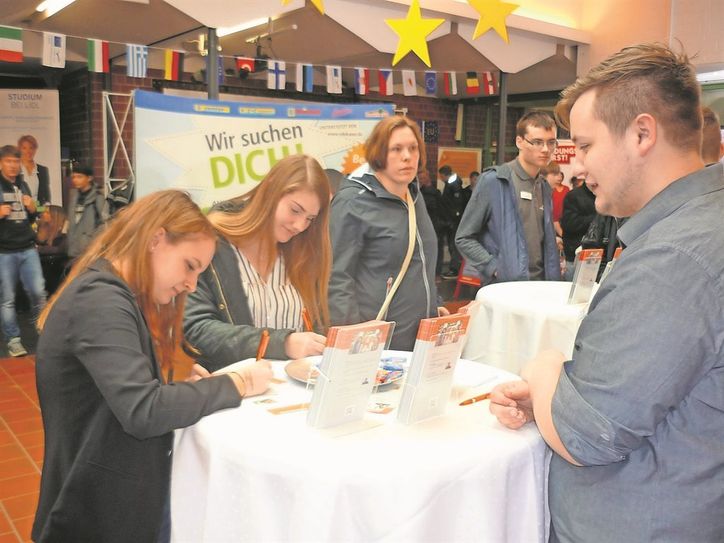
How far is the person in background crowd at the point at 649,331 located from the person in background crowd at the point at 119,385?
2.53ft

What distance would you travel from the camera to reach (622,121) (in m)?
1.08

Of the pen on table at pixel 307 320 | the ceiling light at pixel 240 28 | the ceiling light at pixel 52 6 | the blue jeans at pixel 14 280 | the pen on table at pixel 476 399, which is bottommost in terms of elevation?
the blue jeans at pixel 14 280

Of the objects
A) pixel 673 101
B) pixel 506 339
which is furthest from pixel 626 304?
pixel 506 339

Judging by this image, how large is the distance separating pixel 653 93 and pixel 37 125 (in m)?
7.53

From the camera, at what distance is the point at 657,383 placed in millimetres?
983

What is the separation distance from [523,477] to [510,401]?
15cm

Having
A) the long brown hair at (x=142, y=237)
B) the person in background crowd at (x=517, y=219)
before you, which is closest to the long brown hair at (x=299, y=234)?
the long brown hair at (x=142, y=237)

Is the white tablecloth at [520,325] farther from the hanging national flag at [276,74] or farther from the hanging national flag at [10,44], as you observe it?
the hanging national flag at [10,44]

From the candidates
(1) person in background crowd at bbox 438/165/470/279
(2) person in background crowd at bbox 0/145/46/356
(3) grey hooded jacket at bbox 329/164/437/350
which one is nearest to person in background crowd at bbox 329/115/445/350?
(3) grey hooded jacket at bbox 329/164/437/350

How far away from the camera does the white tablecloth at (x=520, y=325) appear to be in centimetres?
270

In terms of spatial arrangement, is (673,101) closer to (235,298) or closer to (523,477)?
(523,477)

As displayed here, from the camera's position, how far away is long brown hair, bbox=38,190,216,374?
1.48 meters

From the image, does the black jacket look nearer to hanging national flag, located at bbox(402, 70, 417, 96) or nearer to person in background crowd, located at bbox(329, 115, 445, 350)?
hanging national flag, located at bbox(402, 70, 417, 96)

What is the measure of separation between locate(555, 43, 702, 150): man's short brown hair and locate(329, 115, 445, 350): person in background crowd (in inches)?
61.9
